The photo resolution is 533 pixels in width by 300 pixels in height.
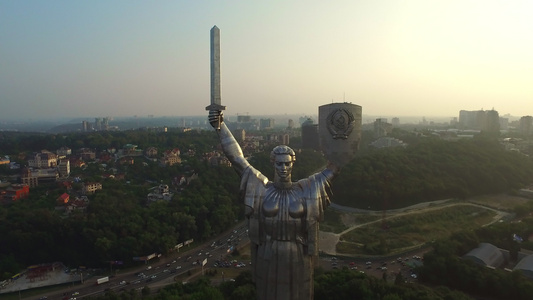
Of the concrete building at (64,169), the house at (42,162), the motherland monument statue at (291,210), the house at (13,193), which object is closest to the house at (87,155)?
the house at (42,162)

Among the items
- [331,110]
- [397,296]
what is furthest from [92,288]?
[331,110]

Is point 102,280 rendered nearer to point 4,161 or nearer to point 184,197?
point 184,197

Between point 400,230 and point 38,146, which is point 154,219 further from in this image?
point 38,146

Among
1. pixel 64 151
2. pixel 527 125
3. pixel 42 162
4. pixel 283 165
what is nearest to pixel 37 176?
pixel 42 162

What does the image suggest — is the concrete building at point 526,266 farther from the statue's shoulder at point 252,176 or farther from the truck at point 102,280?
the truck at point 102,280

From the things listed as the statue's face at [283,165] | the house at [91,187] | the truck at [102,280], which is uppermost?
the statue's face at [283,165]

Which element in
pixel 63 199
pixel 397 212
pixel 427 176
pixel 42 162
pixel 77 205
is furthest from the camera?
pixel 42 162

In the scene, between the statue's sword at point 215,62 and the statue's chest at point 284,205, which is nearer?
the statue's chest at point 284,205
